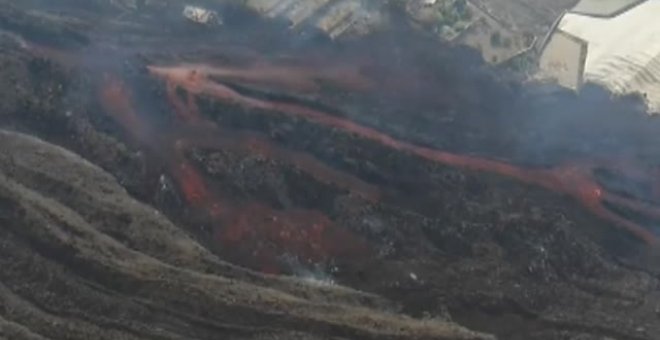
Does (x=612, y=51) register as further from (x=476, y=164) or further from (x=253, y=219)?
(x=253, y=219)

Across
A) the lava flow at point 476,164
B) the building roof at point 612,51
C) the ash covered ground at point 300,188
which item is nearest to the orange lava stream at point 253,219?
the ash covered ground at point 300,188

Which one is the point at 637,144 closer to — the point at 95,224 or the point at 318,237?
the point at 318,237

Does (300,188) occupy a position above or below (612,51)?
below

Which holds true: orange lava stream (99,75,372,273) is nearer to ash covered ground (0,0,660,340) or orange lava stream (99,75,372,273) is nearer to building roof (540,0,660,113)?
ash covered ground (0,0,660,340)

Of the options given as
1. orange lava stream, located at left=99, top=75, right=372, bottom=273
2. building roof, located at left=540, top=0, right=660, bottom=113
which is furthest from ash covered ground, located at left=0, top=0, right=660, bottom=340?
building roof, located at left=540, top=0, right=660, bottom=113

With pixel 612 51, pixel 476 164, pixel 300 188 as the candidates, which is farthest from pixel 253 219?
pixel 612 51

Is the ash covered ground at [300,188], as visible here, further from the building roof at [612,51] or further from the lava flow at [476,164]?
the building roof at [612,51]
